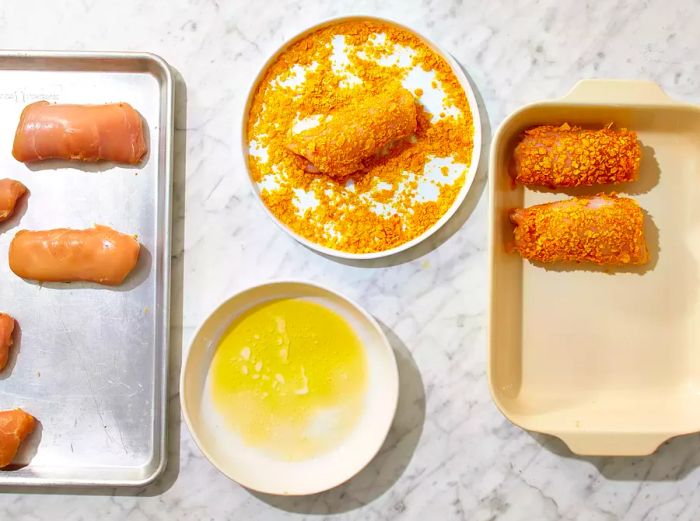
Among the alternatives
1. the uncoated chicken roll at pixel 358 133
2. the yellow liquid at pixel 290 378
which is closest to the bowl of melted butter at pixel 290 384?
the yellow liquid at pixel 290 378

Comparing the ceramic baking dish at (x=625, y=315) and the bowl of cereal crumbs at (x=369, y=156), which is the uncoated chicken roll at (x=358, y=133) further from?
the ceramic baking dish at (x=625, y=315)

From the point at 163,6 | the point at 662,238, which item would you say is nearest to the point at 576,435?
the point at 662,238

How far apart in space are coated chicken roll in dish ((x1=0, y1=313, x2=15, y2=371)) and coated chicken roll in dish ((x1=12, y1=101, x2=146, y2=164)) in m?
0.33

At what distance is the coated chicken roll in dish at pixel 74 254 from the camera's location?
1355mm

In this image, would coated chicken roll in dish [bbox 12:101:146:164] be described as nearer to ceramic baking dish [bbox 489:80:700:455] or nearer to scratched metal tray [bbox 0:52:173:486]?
scratched metal tray [bbox 0:52:173:486]

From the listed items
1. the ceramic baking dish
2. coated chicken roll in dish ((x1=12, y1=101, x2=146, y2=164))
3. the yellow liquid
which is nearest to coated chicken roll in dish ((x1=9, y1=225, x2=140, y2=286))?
coated chicken roll in dish ((x1=12, y1=101, x2=146, y2=164))

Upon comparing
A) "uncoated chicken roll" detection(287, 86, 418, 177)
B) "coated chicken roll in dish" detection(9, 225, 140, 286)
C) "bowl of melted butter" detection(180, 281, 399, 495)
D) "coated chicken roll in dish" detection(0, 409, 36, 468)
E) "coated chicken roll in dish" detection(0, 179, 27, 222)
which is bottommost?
"coated chicken roll in dish" detection(0, 409, 36, 468)

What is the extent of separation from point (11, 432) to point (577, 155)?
4.19 ft

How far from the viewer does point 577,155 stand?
1.31m

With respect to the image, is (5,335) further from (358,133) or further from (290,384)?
(358,133)

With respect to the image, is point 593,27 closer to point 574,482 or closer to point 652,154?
point 652,154

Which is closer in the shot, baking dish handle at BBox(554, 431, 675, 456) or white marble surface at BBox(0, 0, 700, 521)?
baking dish handle at BBox(554, 431, 675, 456)

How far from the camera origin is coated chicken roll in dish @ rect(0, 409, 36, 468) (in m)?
1.34

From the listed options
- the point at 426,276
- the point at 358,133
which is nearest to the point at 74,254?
the point at 358,133
